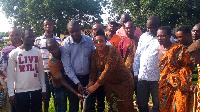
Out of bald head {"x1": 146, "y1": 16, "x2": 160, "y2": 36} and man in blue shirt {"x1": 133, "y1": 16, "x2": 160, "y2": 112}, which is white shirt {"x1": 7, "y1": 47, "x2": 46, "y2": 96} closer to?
man in blue shirt {"x1": 133, "y1": 16, "x2": 160, "y2": 112}

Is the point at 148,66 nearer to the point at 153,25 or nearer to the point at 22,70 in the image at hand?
the point at 153,25

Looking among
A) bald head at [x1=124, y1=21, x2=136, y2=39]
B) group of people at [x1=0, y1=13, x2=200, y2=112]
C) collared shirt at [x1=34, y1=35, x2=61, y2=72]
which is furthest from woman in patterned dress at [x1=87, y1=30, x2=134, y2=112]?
collared shirt at [x1=34, y1=35, x2=61, y2=72]

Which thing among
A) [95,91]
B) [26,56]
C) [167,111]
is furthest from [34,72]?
[167,111]

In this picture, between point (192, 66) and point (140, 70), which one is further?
point (140, 70)

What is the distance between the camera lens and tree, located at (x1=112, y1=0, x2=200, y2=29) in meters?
11.2

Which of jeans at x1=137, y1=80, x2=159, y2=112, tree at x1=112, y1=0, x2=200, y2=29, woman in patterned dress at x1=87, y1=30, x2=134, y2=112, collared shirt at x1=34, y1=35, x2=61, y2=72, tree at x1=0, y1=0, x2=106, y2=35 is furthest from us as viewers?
→ tree at x1=0, y1=0, x2=106, y2=35

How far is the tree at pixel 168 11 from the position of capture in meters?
11.2

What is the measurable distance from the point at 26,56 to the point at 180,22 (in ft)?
32.3

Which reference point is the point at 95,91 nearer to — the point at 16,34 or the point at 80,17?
the point at 16,34

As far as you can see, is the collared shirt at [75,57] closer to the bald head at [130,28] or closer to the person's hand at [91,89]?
the person's hand at [91,89]

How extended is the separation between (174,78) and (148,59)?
68 cm

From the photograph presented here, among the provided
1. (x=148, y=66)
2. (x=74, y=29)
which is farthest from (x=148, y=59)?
(x=74, y=29)

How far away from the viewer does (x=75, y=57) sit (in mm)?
3809

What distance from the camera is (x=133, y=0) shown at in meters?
12.4
